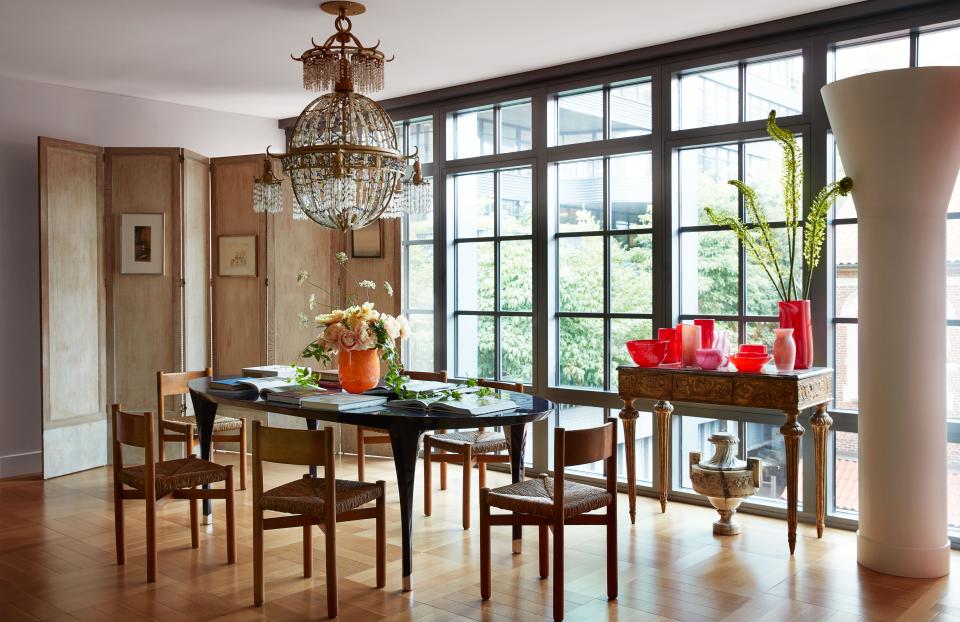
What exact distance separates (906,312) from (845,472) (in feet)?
3.90

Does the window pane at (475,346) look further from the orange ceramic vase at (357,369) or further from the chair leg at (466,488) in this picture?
the orange ceramic vase at (357,369)

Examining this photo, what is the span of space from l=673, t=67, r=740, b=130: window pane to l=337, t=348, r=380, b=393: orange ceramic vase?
2.38m

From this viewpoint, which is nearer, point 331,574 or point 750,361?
point 331,574

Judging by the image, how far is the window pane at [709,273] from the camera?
4.94 meters

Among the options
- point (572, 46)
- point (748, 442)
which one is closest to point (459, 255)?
point (572, 46)

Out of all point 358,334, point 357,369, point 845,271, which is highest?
point 845,271

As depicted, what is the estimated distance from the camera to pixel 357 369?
411 cm

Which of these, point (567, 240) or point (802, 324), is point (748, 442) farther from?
point (567, 240)

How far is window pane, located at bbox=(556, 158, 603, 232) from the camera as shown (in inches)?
216


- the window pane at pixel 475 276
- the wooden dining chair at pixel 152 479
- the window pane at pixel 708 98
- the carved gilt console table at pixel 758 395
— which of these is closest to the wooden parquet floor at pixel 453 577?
the wooden dining chair at pixel 152 479

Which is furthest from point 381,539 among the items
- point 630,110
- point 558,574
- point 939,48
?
point 939,48

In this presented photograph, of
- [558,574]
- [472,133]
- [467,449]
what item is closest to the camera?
[558,574]

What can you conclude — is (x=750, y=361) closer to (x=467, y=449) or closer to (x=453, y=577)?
(x=467, y=449)

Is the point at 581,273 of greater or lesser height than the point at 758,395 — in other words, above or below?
above
